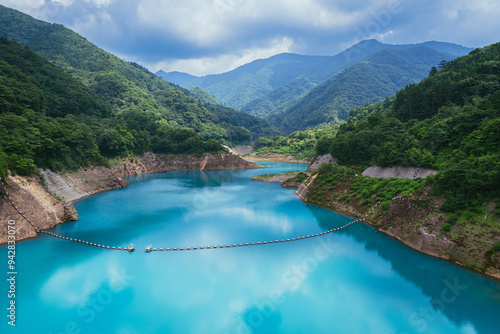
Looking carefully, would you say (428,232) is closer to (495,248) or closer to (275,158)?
(495,248)

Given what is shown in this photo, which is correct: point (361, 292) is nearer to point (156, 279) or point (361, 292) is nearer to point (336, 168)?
point (156, 279)

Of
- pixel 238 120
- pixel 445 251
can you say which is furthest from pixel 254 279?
pixel 238 120

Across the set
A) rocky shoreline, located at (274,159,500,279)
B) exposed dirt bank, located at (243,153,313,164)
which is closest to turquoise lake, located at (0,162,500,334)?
rocky shoreline, located at (274,159,500,279)

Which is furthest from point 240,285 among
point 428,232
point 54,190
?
point 54,190

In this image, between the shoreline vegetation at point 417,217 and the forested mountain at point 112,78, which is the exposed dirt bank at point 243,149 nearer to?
the forested mountain at point 112,78

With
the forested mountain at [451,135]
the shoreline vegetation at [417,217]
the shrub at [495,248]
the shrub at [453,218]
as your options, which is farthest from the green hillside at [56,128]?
the forested mountain at [451,135]
